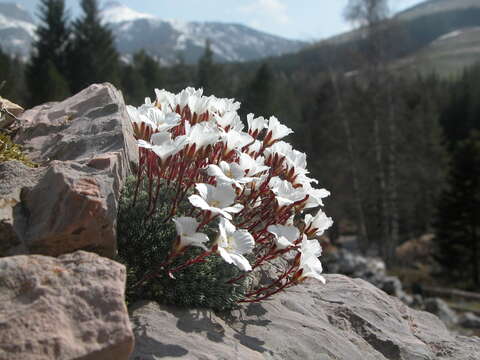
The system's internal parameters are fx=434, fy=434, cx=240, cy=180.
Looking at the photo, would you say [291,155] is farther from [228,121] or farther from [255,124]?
[228,121]

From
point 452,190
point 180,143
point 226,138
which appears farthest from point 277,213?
point 452,190

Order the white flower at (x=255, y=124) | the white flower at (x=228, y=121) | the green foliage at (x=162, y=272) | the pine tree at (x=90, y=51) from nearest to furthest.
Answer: the green foliage at (x=162, y=272) → the white flower at (x=228, y=121) → the white flower at (x=255, y=124) → the pine tree at (x=90, y=51)

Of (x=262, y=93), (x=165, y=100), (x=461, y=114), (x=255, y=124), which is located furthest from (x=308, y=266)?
(x=461, y=114)

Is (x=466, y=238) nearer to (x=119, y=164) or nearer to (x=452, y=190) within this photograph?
(x=452, y=190)

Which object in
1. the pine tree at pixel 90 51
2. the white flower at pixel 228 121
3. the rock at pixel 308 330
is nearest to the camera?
the rock at pixel 308 330

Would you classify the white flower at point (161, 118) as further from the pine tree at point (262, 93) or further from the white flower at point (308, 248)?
the pine tree at point (262, 93)

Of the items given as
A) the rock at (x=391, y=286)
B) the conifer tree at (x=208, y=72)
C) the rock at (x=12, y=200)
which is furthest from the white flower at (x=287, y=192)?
the conifer tree at (x=208, y=72)
